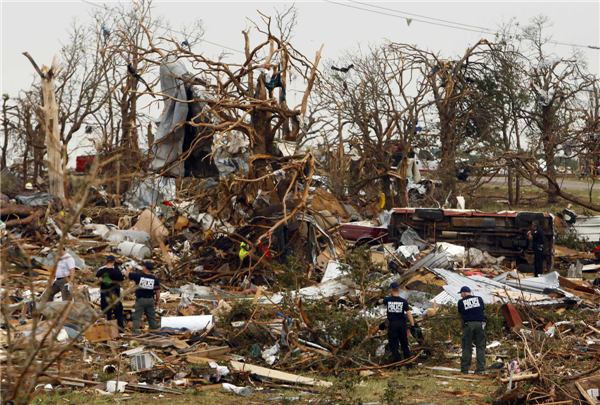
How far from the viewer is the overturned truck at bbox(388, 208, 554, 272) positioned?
17.5 metres

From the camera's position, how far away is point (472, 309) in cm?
930

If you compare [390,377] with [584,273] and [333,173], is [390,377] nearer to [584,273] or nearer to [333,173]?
[584,273]

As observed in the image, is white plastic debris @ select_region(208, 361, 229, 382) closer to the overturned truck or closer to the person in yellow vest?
the person in yellow vest

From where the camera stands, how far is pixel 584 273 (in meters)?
17.6

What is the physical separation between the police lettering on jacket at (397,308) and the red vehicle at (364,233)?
926cm

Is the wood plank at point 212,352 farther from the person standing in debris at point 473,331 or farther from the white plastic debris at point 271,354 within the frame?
the person standing in debris at point 473,331

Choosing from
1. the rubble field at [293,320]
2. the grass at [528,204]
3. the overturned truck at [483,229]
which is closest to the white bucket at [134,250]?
the rubble field at [293,320]

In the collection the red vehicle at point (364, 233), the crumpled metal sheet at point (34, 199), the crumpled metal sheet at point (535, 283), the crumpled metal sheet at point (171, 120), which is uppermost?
the crumpled metal sheet at point (171, 120)

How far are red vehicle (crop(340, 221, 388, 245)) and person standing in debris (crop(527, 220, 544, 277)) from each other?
4.12 m

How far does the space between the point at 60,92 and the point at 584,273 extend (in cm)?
2308

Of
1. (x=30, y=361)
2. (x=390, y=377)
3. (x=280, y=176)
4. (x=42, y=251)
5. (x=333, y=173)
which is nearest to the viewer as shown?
(x=30, y=361)

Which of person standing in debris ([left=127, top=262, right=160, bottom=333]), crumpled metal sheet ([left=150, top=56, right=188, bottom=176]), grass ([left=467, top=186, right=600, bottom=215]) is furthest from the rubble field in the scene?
grass ([left=467, top=186, right=600, bottom=215])

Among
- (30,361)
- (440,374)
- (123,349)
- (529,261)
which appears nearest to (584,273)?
(529,261)

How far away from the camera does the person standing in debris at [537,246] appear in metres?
16.7
